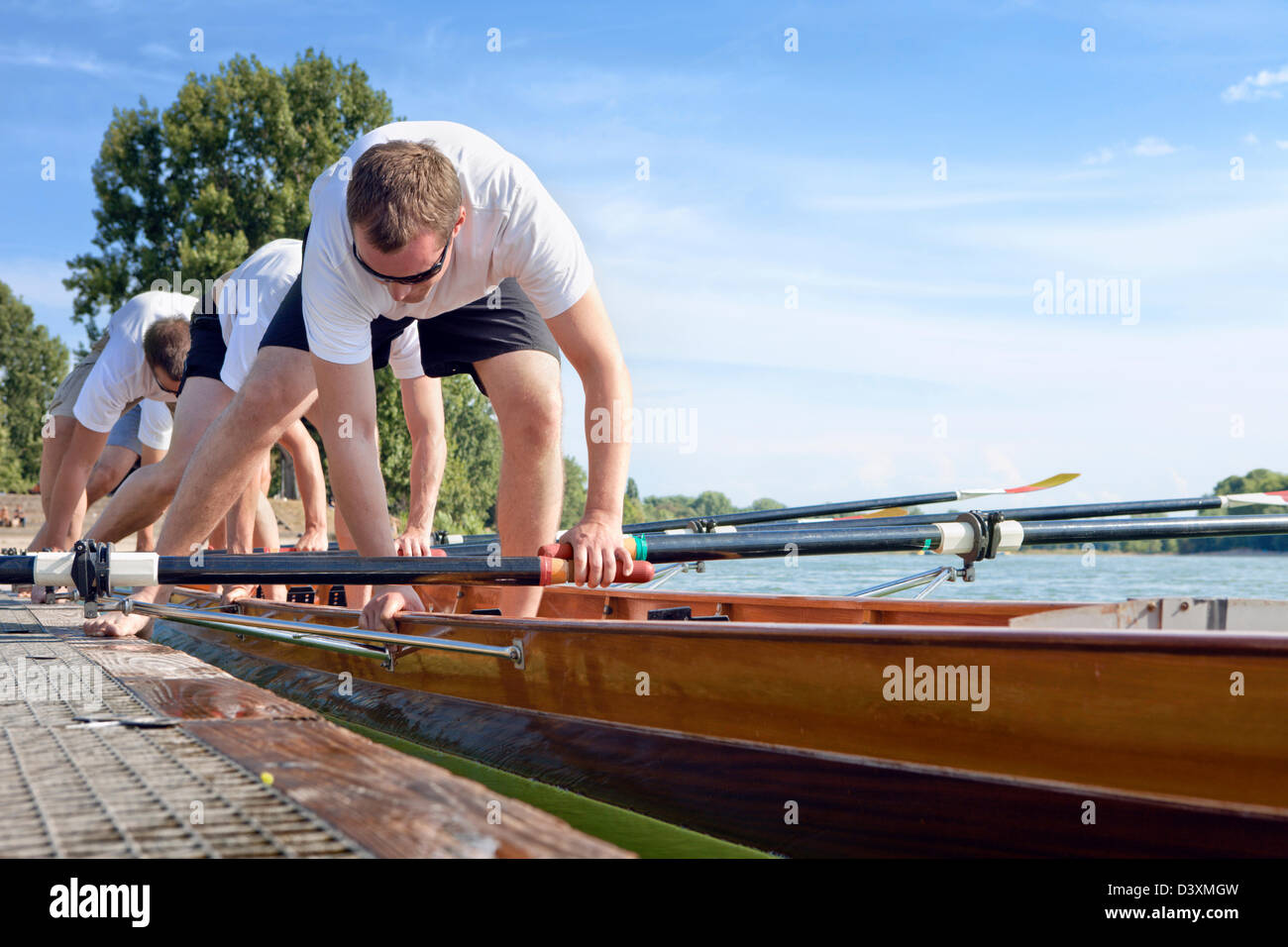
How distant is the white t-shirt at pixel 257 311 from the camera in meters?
5.46

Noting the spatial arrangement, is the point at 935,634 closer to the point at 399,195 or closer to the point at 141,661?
the point at 399,195

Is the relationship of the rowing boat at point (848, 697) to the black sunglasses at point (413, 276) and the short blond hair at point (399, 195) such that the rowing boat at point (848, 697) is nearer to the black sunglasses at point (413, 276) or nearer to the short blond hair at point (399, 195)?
the black sunglasses at point (413, 276)

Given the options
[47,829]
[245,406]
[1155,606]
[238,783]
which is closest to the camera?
[47,829]

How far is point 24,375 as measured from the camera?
46.6 metres

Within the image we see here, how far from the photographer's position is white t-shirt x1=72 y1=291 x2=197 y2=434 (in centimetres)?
705

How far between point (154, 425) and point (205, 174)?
69.9 feet

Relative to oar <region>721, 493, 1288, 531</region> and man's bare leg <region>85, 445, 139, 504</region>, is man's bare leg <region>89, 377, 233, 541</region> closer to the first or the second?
oar <region>721, 493, 1288, 531</region>

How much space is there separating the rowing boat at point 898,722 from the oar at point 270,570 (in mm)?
240

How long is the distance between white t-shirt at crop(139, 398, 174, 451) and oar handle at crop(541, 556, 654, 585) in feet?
21.2

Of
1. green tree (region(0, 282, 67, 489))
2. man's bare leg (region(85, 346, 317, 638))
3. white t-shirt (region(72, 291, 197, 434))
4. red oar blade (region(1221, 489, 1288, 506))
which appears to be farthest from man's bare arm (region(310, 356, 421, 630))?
green tree (region(0, 282, 67, 489))

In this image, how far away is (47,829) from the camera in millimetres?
1643

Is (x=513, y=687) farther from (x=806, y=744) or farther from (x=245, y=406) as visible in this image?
(x=245, y=406)

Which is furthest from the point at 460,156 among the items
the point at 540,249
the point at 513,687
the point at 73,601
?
the point at 73,601
